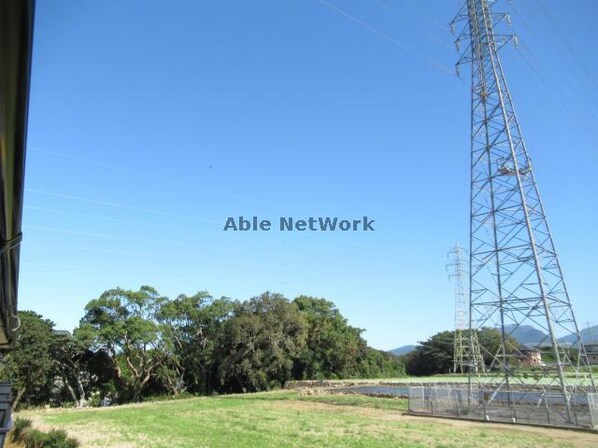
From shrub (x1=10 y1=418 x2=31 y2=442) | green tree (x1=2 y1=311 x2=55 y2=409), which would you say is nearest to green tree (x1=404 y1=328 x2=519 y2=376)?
green tree (x1=2 y1=311 x2=55 y2=409)

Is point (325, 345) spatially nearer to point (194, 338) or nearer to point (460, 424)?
point (194, 338)

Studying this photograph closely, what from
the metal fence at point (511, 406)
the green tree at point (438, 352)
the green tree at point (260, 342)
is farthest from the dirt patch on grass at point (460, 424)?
→ the green tree at point (438, 352)

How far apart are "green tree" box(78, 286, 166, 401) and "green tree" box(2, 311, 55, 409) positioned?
292cm

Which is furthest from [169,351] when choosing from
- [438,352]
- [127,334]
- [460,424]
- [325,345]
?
[438,352]

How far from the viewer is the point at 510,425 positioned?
59.4 feet

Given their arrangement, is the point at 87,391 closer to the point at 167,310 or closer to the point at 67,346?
the point at 67,346

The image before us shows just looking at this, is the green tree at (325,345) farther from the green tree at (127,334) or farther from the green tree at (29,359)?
the green tree at (29,359)

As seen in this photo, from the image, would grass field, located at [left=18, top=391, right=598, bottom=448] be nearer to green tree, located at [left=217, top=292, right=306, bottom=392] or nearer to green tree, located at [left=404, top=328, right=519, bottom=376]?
green tree, located at [left=217, top=292, right=306, bottom=392]

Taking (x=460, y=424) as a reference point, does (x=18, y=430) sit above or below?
above

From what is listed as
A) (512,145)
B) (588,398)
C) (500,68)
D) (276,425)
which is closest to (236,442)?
(276,425)

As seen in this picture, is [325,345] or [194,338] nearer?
[194,338]

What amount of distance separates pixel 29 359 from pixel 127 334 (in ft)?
24.0

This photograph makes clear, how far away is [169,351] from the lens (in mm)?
40781

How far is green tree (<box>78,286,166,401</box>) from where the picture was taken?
37.7 metres
